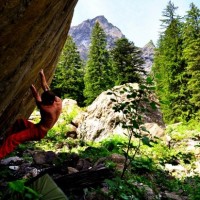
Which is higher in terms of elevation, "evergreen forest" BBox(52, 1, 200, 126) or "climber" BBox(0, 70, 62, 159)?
"evergreen forest" BBox(52, 1, 200, 126)

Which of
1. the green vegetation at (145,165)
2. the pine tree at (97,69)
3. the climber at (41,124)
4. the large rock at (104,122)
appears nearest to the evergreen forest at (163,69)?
the pine tree at (97,69)

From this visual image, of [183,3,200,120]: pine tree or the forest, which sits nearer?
the forest

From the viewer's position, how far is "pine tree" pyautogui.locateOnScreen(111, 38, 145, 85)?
Result: 139 ft

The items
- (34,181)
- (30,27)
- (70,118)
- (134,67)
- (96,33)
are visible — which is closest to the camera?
(30,27)

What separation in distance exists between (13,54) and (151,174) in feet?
26.2

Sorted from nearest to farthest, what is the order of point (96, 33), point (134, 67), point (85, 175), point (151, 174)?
point (85, 175) → point (151, 174) → point (134, 67) → point (96, 33)

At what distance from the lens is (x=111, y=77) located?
155 ft

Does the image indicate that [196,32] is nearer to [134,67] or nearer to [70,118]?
[134,67]

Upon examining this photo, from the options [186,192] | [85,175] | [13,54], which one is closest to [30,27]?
[13,54]

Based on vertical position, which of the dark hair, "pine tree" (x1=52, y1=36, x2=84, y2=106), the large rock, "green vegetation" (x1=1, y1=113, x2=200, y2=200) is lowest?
"green vegetation" (x1=1, y1=113, x2=200, y2=200)

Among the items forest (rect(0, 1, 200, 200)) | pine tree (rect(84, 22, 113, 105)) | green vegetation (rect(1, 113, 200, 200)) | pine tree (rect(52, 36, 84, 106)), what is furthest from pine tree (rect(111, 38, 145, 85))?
green vegetation (rect(1, 113, 200, 200))

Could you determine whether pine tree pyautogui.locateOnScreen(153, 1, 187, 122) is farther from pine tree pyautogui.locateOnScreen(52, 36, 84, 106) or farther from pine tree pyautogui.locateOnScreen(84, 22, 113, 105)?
pine tree pyautogui.locateOnScreen(52, 36, 84, 106)

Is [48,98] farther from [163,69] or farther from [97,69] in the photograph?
[97,69]

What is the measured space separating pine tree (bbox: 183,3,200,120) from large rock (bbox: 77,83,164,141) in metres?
11.4
